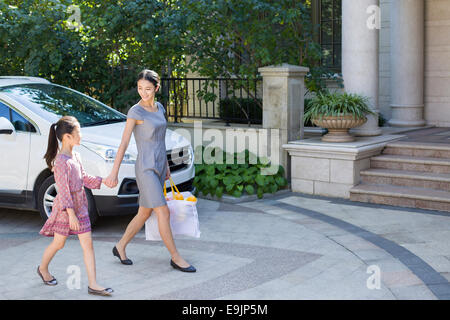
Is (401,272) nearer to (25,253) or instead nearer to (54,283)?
(54,283)

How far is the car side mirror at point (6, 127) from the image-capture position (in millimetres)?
7473

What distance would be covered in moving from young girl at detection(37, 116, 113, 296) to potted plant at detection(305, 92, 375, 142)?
4949 mm

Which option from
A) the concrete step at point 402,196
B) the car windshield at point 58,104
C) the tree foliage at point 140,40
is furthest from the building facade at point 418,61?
the car windshield at point 58,104

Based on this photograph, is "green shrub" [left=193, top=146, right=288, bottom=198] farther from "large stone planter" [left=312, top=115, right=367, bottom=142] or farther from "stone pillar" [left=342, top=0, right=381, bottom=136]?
"stone pillar" [left=342, top=0, right=381, bottom=136]

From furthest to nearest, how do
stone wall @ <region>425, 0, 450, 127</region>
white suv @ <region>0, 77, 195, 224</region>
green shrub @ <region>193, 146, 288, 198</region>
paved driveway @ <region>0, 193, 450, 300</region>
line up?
stone wall @ <region>425, 0, 450, 127</region>, green shrub @ <region>193, 146, 288, 198</region>, white suv @ <region>0, 77, 195, 224</region>, paved driveway @ <region>0, 193, 450, 300</region>

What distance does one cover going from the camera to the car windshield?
775 centimetres

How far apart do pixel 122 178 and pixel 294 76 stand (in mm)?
3764

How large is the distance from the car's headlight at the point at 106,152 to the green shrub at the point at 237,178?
218 centimetres

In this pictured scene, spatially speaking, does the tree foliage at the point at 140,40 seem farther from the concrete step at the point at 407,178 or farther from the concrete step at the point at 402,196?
the concrete step at the point at 402,196

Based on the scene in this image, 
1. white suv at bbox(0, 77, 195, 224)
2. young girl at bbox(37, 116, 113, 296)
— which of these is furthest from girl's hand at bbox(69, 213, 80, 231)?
white suv at bbox(0, 77, 195, 224)
